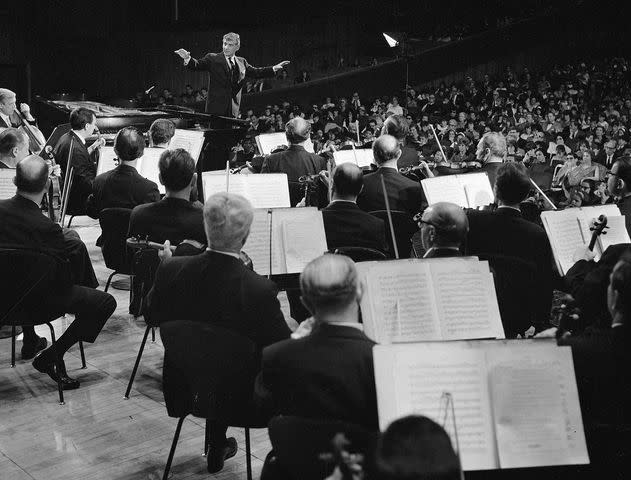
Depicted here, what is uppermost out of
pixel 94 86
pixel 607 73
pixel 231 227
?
pixel 94 86

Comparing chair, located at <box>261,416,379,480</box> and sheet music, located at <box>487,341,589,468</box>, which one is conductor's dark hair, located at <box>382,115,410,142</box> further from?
chair, located at <box>261,416,379,480</box>

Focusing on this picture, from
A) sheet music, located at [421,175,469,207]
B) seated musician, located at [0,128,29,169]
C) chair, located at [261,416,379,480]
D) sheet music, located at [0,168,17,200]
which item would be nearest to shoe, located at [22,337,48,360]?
sheet music, located at [0,168,17,200]

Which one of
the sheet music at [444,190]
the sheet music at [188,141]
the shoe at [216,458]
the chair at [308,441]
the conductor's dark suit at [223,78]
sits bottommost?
the shoe at [216,458]

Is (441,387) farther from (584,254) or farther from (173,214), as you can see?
(173,214)

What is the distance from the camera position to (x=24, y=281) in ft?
11.9

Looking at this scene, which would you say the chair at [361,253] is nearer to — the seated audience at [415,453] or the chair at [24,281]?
the chair at [24,281]

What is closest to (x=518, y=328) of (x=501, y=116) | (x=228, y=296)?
(x=228, y=296)

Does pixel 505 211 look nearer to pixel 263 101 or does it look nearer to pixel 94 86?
pixel 263 101

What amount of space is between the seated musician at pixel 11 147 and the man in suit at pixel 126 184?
63 centimetres

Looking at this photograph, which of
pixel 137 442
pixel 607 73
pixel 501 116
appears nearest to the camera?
pixel 137 442

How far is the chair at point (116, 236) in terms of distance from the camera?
4.66 metres

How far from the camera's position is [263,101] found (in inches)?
674

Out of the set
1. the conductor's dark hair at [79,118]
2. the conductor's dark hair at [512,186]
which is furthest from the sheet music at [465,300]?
the conductor's dark hair at [79,118]

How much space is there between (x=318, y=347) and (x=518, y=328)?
2.04 m
